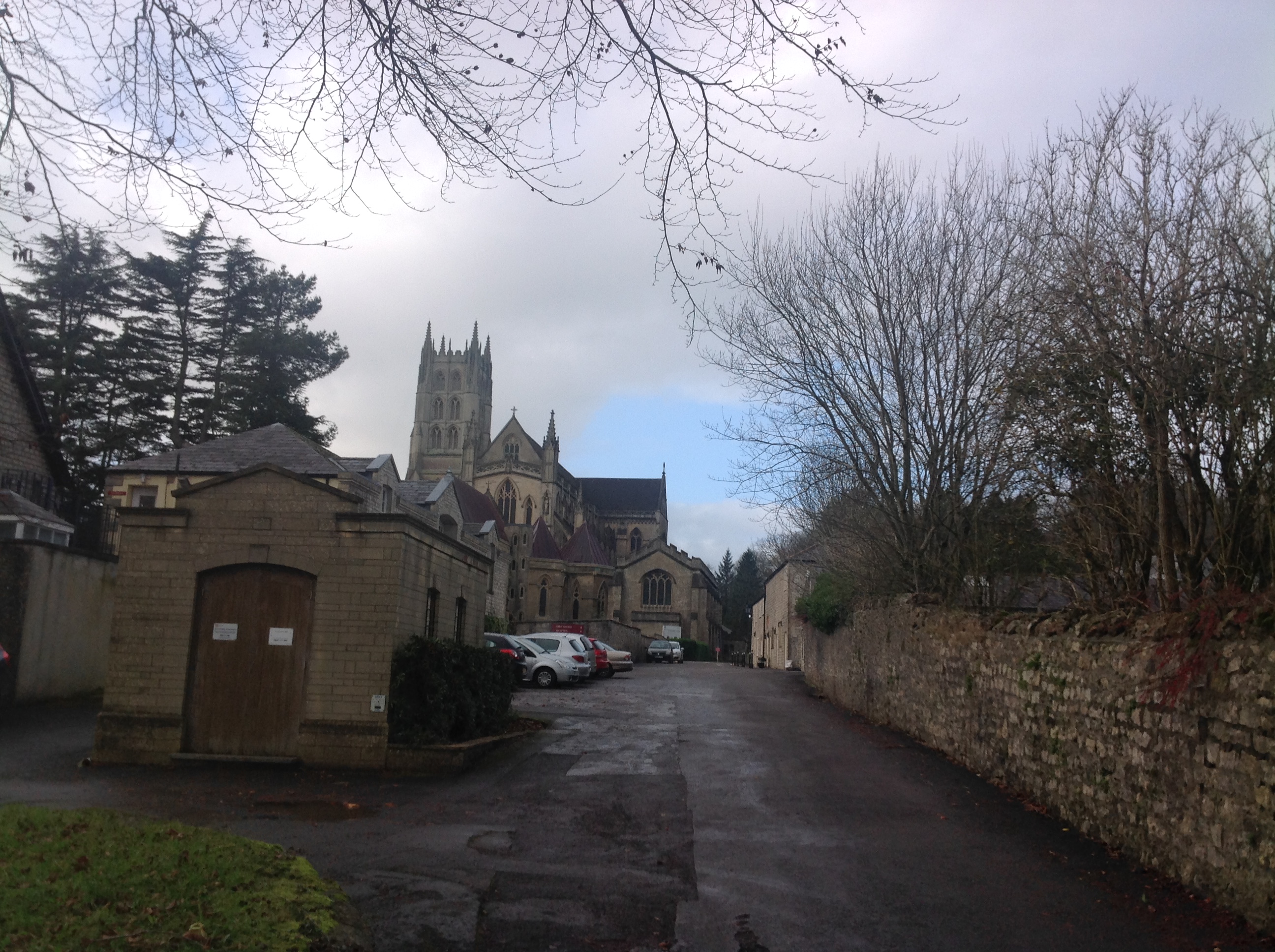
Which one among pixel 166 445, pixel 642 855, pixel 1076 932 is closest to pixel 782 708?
pixel 642 855

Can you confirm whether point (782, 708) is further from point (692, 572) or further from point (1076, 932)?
point (692, 572)

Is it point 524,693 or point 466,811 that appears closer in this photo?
point 466,811

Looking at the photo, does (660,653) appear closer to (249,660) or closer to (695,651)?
(695,651)

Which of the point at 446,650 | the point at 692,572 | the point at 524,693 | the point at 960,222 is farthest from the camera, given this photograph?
the point at 692,572

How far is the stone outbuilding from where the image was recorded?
1271 centimetres

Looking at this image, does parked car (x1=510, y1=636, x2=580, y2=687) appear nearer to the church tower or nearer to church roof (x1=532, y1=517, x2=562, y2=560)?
church roof (x1=532, y1=517, x2=562, y2=560)

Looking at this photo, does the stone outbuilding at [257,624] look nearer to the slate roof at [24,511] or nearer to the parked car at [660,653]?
the slate roof at [24,511]

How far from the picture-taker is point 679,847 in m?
8.57

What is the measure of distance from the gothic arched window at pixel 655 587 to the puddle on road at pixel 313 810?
74.0m

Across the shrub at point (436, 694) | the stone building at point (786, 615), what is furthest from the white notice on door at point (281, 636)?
the stone building at point (786, 615)

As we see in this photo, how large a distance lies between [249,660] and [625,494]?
3916 inches

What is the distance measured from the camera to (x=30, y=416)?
2586 centimetres

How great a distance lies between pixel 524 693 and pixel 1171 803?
765 inches

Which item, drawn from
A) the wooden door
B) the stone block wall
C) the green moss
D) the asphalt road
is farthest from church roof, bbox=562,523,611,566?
the green moss
